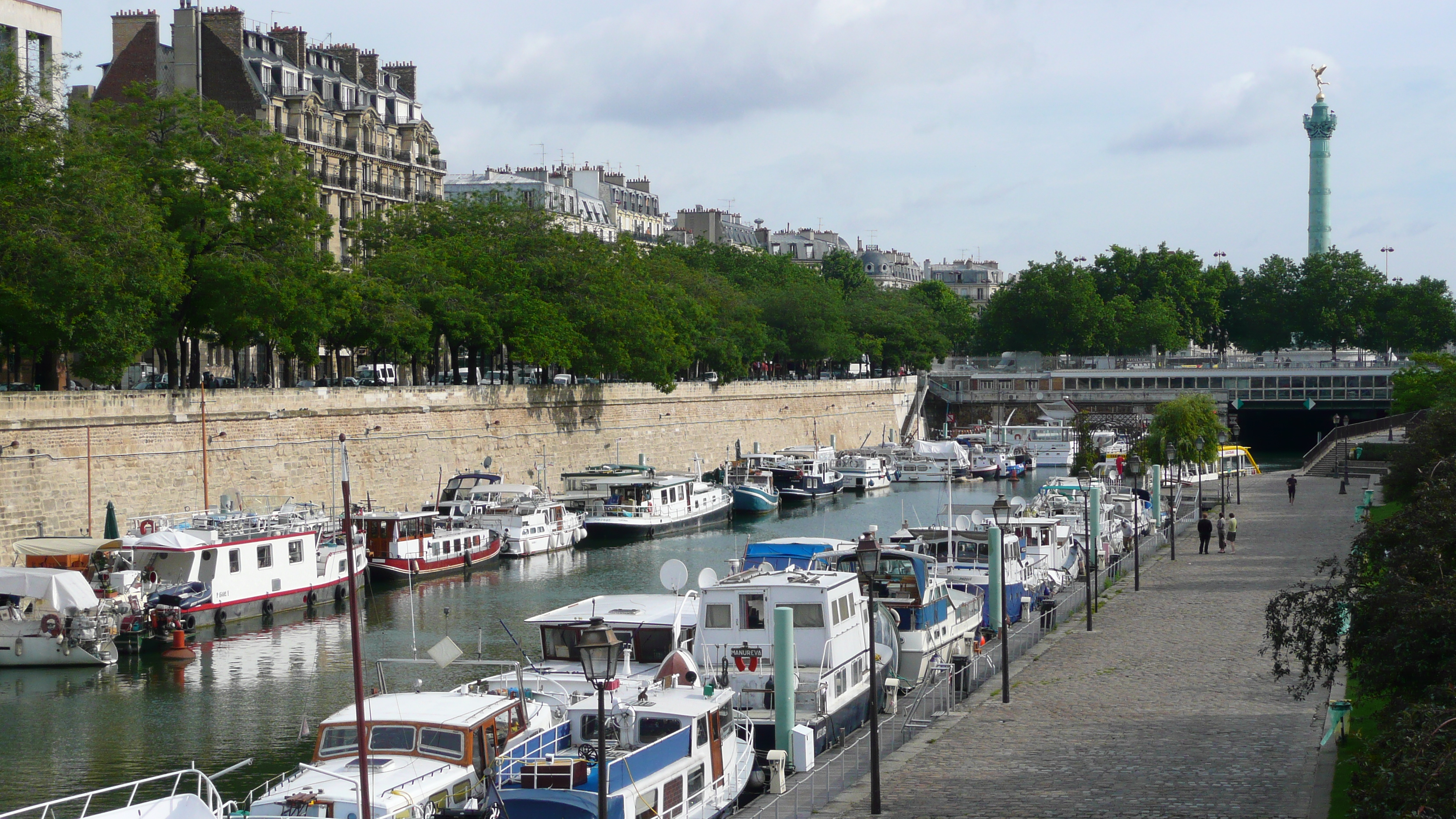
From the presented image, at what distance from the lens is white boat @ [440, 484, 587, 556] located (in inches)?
1988

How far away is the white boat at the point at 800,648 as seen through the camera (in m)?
23.2

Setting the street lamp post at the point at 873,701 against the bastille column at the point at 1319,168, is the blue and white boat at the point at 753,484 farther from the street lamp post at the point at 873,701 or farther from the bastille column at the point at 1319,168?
the bastille column at the point at 1319,168

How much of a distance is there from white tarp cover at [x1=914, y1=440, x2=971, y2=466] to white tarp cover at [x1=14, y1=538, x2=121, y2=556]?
55.7 m

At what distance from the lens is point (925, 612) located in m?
28.9

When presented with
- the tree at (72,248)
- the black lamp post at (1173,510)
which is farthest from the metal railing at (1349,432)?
the tree at (72,248)

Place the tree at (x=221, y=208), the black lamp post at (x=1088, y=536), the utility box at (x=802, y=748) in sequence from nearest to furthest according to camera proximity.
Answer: the utility box at (x=802, y=748), the black lamp post at (x=1088, y=536), the tree at (x=221, y=208)

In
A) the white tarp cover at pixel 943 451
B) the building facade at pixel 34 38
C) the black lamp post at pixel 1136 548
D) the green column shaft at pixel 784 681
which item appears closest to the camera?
the green column shaft at pixel 784 681

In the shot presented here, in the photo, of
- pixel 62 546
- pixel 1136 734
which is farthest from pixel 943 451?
pixel 1136 734

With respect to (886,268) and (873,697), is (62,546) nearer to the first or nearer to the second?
(873,697)

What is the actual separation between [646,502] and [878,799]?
132 ft

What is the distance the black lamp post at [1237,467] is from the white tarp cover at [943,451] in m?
14.1

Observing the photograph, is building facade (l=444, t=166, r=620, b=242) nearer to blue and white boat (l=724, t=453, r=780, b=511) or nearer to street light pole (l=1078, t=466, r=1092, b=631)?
blue and white boat (l=724, t=453, r=780, b=511)

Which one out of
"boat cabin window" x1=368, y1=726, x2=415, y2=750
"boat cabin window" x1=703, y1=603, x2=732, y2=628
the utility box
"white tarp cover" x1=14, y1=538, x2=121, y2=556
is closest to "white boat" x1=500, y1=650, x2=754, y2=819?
the utility box

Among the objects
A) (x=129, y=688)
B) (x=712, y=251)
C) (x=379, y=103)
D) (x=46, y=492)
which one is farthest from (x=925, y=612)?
(x=712, y=251)
